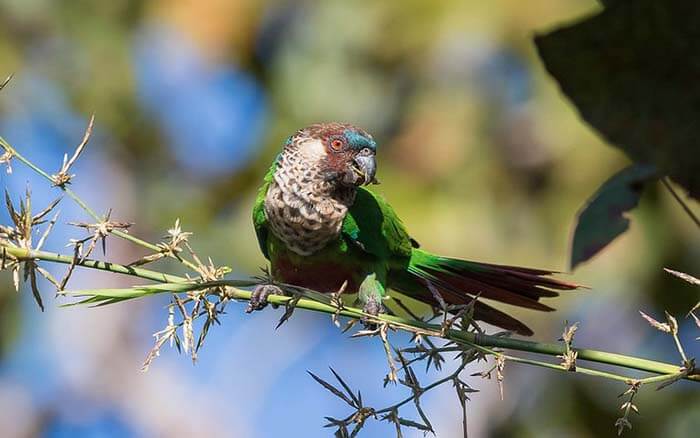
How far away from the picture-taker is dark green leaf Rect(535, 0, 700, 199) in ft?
2.56

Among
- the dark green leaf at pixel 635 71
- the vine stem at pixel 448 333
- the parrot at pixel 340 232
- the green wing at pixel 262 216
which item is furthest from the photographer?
the green wing at pixel 262 216

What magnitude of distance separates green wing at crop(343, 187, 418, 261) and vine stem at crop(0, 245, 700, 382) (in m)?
1.41

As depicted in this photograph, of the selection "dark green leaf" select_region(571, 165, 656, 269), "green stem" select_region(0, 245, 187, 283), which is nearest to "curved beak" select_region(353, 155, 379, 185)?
"green stem" select_region(0, 245, 187, 283)

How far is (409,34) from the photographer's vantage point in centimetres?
810

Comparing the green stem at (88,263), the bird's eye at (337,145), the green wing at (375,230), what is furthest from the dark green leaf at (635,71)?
the bird's eye at (337,145)

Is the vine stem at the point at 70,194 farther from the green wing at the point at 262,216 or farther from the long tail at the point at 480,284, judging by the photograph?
the green wing at the point at 262,216

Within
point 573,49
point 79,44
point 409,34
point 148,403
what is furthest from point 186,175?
point 573,49

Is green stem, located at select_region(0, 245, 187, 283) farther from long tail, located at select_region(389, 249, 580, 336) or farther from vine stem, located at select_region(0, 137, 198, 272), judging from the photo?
long tail, located at select_region(389, 249, 580, 336)

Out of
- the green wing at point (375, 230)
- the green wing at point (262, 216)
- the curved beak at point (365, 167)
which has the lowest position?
the green wing at point (375, 230)

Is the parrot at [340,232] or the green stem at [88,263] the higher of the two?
the parrot at [340,232]

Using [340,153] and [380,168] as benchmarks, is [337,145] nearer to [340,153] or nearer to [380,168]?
[340,153]

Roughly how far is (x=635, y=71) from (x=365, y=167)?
7.92ft

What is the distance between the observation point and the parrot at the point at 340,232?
3102 millimetres

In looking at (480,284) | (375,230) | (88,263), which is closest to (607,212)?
(88,263)
